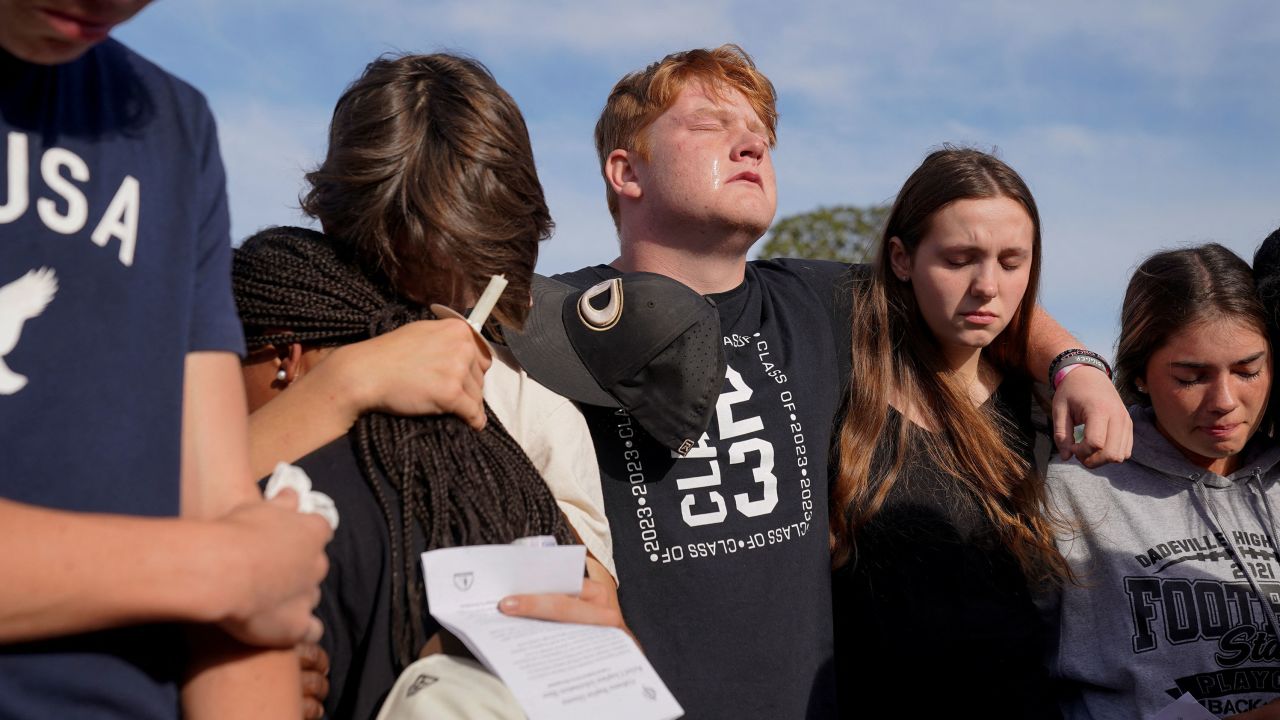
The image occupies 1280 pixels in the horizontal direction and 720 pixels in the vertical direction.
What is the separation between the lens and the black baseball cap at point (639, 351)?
2455mm

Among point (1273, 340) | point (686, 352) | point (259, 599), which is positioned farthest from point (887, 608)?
point (259, 599)

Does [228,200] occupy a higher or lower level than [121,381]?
higher

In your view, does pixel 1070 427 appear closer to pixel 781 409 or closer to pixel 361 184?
pixel 781 409

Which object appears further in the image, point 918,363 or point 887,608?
point 918,363

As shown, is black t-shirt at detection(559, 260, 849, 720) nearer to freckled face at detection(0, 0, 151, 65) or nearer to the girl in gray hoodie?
the girl in gray hoodie

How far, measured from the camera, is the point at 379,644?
1.74 meters

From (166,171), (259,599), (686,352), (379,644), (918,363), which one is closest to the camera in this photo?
(259,599)

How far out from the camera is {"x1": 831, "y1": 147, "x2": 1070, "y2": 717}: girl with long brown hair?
2871 mm

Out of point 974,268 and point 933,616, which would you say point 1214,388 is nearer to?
point 974,268

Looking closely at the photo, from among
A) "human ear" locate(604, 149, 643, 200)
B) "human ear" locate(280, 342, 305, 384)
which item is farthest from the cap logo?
"human ear" locate(604, 149, 643, 200)

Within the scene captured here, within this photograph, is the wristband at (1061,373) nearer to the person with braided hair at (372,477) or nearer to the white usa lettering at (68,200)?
the person with braided hair at (372,477)

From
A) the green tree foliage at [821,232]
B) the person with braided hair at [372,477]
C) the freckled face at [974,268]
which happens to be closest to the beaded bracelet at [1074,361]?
the freckled face at [974,268]

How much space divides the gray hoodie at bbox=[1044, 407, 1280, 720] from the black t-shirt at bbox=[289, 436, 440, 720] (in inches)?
82.1

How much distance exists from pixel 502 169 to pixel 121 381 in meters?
0.99
